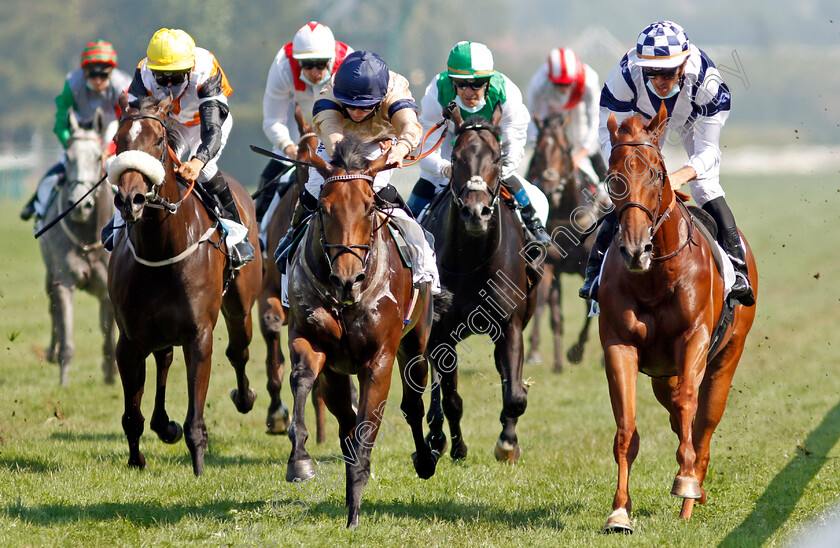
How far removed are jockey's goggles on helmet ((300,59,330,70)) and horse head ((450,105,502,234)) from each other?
1.97 metres

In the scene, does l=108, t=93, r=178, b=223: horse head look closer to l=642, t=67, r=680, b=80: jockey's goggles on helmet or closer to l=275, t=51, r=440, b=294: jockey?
l=275, t=51, r=440, b=294: jockey

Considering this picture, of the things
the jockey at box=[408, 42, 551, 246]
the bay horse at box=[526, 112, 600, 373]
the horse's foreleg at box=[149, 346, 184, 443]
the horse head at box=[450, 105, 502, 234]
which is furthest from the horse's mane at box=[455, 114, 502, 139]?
the bay horse at box=[526, 112, 600, 373]

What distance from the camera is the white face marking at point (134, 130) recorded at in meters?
6.20

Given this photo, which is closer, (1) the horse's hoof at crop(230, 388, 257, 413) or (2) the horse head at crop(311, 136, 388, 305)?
(2) the horse head at crop(311, 136, 388, 305)

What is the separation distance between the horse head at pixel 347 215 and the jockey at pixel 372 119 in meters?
0.30

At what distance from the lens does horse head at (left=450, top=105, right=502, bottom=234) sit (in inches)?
268

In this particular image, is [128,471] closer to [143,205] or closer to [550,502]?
[143,205]

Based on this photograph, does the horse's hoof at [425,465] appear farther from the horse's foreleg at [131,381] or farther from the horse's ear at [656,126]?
the horse's ear at [656,126]

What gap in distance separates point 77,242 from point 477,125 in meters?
5.27

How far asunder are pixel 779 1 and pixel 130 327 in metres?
125

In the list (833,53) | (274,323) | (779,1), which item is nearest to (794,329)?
(274,323)

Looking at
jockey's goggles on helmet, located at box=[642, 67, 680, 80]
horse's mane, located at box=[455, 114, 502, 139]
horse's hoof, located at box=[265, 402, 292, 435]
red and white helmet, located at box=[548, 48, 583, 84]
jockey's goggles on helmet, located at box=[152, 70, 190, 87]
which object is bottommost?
horse's hoof, located at box=[265, 402, 292, 435]

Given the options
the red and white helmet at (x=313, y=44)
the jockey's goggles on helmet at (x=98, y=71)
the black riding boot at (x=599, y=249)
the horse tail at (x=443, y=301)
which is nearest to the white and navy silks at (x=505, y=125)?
the horse tail at (x=443, y=301)

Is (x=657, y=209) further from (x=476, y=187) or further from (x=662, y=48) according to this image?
(x=476, y=187)
